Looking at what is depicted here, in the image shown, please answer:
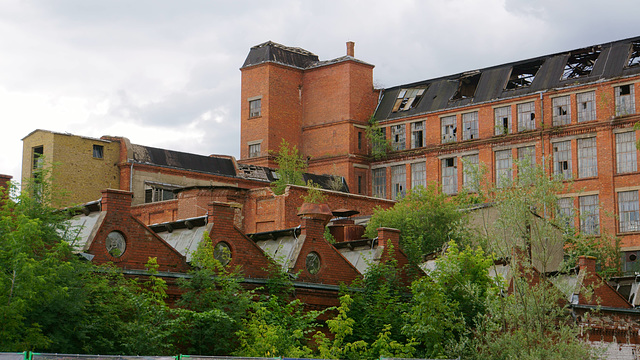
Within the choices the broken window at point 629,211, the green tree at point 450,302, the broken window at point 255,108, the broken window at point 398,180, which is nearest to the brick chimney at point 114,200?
the green tree at point 450,302

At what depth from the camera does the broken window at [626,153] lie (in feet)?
172

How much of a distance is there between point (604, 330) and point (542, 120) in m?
26.4

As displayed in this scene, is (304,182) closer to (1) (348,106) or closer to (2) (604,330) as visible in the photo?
(1) (348,106)

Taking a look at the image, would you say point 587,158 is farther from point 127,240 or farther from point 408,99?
point 127,240

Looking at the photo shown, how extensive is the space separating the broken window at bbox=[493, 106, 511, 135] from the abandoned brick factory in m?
0.07

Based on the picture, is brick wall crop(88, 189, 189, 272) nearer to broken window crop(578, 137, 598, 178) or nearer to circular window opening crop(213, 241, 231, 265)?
circular window opening crop(213, 241, 231, 265)

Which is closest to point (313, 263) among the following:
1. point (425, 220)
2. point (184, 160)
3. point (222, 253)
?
point (222, 253)

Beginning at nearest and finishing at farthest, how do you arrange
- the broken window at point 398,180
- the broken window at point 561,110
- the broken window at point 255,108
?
the broken window at point 561,110 → the broken window at point 398,180 → the broken window at point 255,108

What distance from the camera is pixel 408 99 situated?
64.2m

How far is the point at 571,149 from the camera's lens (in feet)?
180

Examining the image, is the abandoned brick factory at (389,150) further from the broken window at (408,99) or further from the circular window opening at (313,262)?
the circular window opening at (313,262)

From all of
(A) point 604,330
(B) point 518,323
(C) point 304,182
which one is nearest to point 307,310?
(B) point 518,323

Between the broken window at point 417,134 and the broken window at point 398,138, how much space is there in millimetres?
627

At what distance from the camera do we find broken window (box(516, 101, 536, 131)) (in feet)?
185
